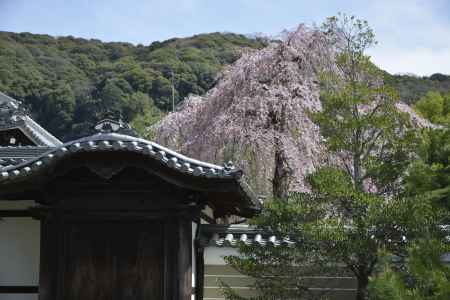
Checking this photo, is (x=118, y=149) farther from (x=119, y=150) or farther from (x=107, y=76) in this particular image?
(x=107, y=76)

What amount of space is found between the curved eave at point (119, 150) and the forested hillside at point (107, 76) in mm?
21001

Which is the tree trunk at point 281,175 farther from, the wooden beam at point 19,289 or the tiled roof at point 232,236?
the wooden beam at point 19,289

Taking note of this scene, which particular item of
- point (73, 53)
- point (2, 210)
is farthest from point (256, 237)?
point (73, 53)

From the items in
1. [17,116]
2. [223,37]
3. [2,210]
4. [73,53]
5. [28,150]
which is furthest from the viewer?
[73,53]

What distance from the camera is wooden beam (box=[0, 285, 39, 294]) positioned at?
8031 millimetres

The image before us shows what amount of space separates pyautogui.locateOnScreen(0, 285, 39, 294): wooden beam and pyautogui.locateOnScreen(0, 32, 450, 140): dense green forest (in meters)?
20.0

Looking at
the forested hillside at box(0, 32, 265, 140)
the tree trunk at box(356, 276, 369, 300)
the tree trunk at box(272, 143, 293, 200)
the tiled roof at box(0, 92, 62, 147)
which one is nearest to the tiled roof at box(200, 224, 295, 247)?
the tree trunk at box(356, 276, 369, 300)

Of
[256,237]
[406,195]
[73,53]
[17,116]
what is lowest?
[256,237]

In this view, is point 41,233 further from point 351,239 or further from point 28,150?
point 351,239

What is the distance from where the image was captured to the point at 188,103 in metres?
15.8

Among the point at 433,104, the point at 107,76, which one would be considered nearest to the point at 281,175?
the point at 433,104

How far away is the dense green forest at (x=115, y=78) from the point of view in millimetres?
31828

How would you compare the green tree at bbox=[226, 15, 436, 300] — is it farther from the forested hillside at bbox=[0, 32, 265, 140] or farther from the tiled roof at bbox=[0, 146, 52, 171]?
the forested hillside at bbox=[0, 32, 265, 140]

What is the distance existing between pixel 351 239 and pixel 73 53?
3867 centimetres
